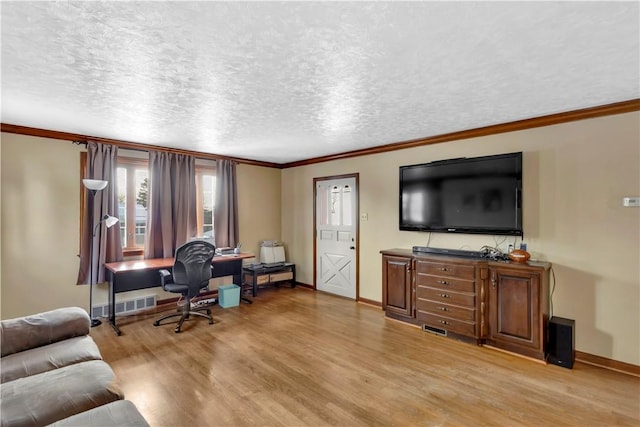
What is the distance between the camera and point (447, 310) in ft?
12.3

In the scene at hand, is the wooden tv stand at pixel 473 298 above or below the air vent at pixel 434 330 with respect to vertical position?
above

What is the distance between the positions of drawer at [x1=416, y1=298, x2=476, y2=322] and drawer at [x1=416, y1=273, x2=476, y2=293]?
0.20 m

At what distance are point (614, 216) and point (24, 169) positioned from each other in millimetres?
6456

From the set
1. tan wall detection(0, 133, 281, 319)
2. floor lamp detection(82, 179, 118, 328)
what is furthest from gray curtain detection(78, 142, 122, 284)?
tan wall detection(0, 133, 281, 319)

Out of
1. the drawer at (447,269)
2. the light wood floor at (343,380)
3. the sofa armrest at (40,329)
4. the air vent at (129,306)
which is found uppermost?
the drawer at (447,269)

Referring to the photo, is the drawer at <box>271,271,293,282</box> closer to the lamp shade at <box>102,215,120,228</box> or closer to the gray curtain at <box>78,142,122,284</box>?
the gray curtain at <box>78,142,122,284</box>

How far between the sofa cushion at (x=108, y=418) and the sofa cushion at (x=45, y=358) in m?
0.78

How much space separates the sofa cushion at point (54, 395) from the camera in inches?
61.6

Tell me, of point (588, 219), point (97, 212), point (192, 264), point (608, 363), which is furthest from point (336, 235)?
point (608, 363)

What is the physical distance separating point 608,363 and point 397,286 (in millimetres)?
2173

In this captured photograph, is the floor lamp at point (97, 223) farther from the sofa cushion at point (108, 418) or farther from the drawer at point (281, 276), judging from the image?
the sofa cushion at point (108, 418)

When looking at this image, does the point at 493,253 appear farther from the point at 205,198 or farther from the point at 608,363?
the point at 205,198

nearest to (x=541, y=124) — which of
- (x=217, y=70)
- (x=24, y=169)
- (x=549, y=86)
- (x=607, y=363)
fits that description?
(x=549, y=86)

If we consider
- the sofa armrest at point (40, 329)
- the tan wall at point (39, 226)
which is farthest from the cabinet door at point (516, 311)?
the tan wall at point (39, 226)
